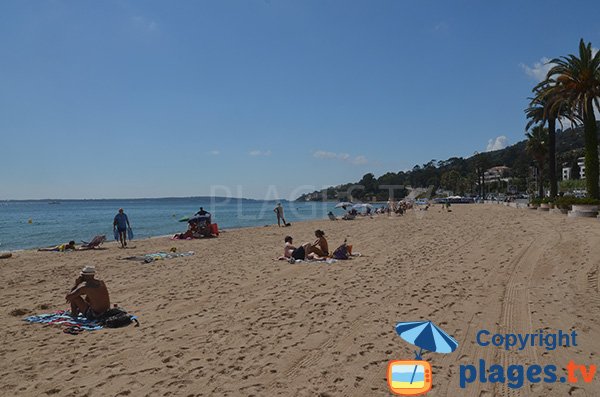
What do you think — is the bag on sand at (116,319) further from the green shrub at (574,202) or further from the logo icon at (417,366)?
the green shrub at (574,202)

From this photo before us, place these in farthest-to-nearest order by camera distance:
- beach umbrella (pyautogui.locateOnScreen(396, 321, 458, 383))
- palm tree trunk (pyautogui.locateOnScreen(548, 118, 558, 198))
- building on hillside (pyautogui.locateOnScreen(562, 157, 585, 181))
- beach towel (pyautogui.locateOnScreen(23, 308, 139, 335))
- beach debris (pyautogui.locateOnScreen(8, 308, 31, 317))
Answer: building on hillside (pyautogui.locateOnScreen(562, 157, 585, 181)) < palm tree trunk (pyautogui.locateOnScreen(548, 118, 558, 198)) < beach debris (pyautogui.locateOnScreen(8, 308, 31, 317)) < beach towel (pyautogui.locateOnScreen(23, 308, 139, 335)) < beach umbrella (pyautogui.locateOnScreen(396, 321, 458, 383))

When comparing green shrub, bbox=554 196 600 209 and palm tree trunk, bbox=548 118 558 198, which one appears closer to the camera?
green shrub, bbox=554 196 600 209

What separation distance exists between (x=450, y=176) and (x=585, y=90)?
107587 mm

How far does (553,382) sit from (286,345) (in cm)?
275

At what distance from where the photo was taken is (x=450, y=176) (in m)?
124

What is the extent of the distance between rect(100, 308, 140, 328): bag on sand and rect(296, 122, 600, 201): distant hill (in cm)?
10486

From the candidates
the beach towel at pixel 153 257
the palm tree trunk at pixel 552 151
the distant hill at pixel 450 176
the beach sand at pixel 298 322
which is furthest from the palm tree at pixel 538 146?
the distant hill at pixel 450 176

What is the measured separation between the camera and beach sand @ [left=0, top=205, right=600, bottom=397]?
4.15 m

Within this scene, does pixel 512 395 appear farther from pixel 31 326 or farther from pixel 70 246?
pixel 70 246

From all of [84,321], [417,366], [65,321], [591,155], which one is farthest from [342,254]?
[591,155]

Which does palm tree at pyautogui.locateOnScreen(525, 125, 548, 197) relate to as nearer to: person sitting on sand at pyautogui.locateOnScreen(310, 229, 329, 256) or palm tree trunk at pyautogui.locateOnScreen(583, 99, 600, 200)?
palm tree trunk at pyautogui.locateOnScreen(583, 99, 600, 200)

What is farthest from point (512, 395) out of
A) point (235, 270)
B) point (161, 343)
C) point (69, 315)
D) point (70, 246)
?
point (70, 246)

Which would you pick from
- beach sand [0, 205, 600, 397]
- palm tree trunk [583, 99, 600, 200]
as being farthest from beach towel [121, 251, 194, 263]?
palm tree trunk [583, 99, 600, 200]

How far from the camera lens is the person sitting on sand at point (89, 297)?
21.0ft
